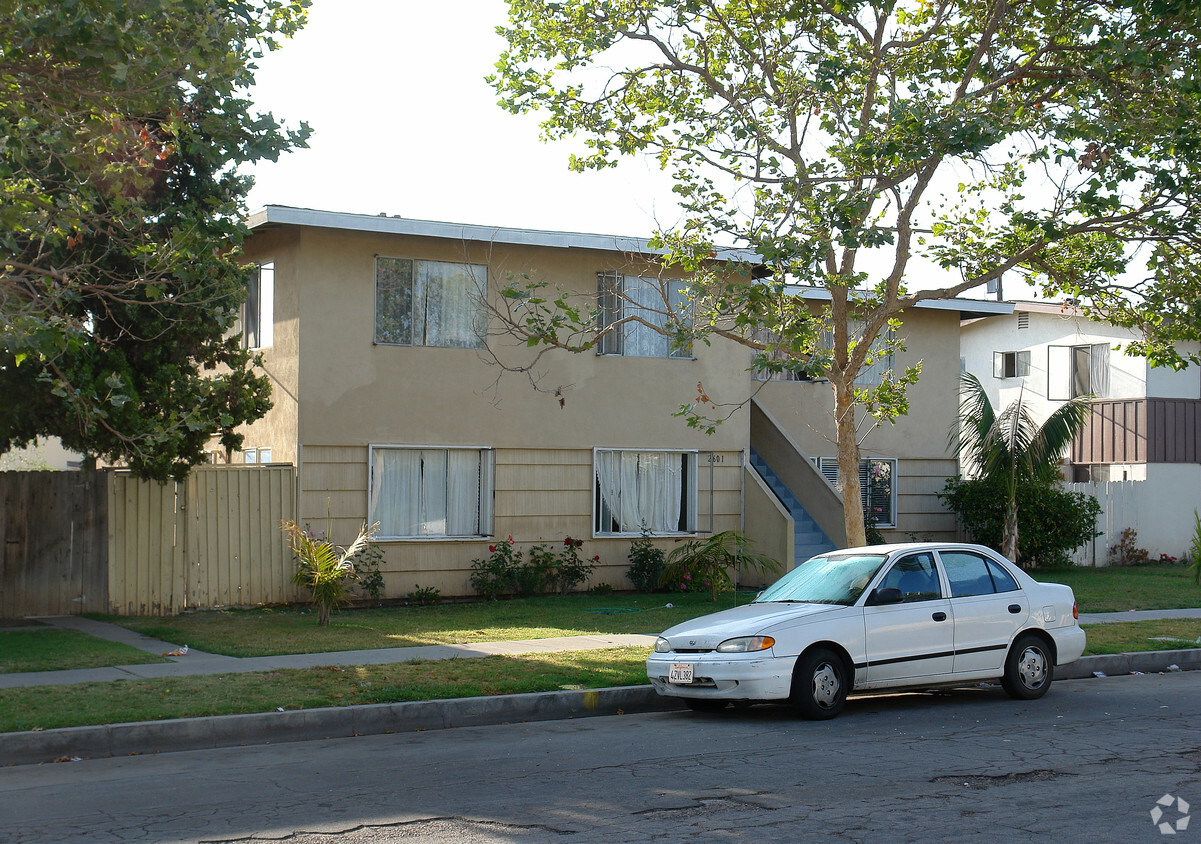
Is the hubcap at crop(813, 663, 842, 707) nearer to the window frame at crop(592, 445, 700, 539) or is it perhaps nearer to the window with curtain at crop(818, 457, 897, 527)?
the window frame at crop(592, 445, 700, 539)

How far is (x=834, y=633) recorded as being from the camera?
9992 mm

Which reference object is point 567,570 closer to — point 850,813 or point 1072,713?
point 1072,713

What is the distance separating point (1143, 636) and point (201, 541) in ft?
41.9

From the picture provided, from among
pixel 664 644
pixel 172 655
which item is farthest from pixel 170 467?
pixel 664 644

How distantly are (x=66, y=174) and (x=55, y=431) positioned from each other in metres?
4.05

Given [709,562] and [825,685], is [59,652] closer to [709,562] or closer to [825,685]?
[825,685]

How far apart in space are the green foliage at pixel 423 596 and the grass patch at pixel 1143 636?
9.43 m

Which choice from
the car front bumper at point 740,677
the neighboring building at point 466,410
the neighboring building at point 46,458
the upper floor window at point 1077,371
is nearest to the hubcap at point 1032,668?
the car front bumper at point 740,677

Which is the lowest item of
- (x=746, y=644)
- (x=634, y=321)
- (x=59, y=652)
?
(x=59, y=652)

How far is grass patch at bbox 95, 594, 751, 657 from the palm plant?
267 inches

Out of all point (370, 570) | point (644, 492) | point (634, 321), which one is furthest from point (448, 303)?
point (644, 492)

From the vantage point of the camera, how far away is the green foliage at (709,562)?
1919 cm

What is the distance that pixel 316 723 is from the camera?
9633 millimetres

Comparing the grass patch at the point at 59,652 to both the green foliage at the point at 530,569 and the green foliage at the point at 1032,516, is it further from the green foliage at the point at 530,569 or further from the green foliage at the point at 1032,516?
the green foliage at the point at 1032,516
